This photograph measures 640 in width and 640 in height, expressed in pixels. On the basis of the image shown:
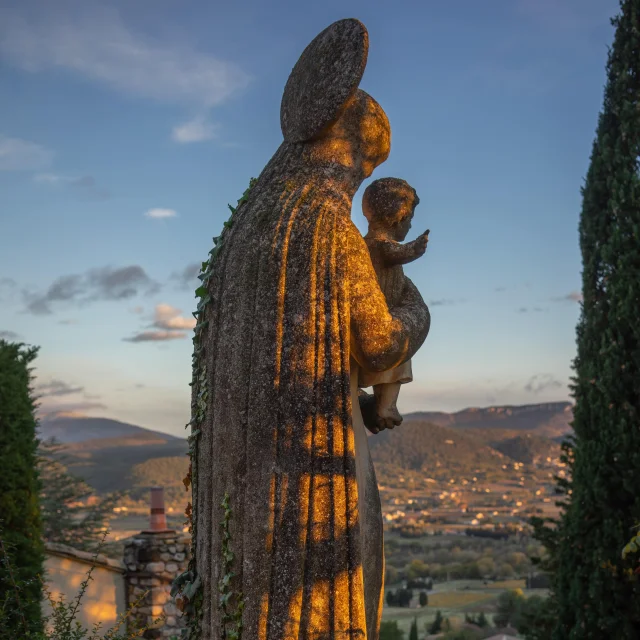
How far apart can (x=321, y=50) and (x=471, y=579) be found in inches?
1030

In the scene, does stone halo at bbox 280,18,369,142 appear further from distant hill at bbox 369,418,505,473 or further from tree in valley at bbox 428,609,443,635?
distant hill at bbox 369,418,505,473

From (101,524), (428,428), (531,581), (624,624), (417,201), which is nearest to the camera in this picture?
(417,201)

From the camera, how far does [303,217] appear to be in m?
3.39

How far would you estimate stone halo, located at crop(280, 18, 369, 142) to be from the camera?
3.47m

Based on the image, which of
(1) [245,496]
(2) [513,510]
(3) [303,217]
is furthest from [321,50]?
(2) [513,510]

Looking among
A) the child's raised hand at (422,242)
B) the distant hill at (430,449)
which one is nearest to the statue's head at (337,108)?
the child's raised hand at (422,242)

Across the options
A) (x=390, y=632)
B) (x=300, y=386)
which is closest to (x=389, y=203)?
(x=300, y=386)

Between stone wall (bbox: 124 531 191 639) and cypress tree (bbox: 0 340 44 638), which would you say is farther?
stone wall (bbox: 124 531 191 639)

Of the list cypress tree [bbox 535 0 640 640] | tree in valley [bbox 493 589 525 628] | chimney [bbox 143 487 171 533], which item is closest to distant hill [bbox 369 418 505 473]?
tree in valley [bbox 493 589 525 628]

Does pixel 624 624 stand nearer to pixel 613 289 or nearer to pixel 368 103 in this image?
pixel 613 289

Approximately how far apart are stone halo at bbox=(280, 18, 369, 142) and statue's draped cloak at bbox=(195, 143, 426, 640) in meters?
0.31

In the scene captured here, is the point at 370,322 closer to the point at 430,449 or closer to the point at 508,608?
the point at 508,608

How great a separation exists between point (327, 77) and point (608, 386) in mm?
7817

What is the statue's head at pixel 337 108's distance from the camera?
3.49 m
